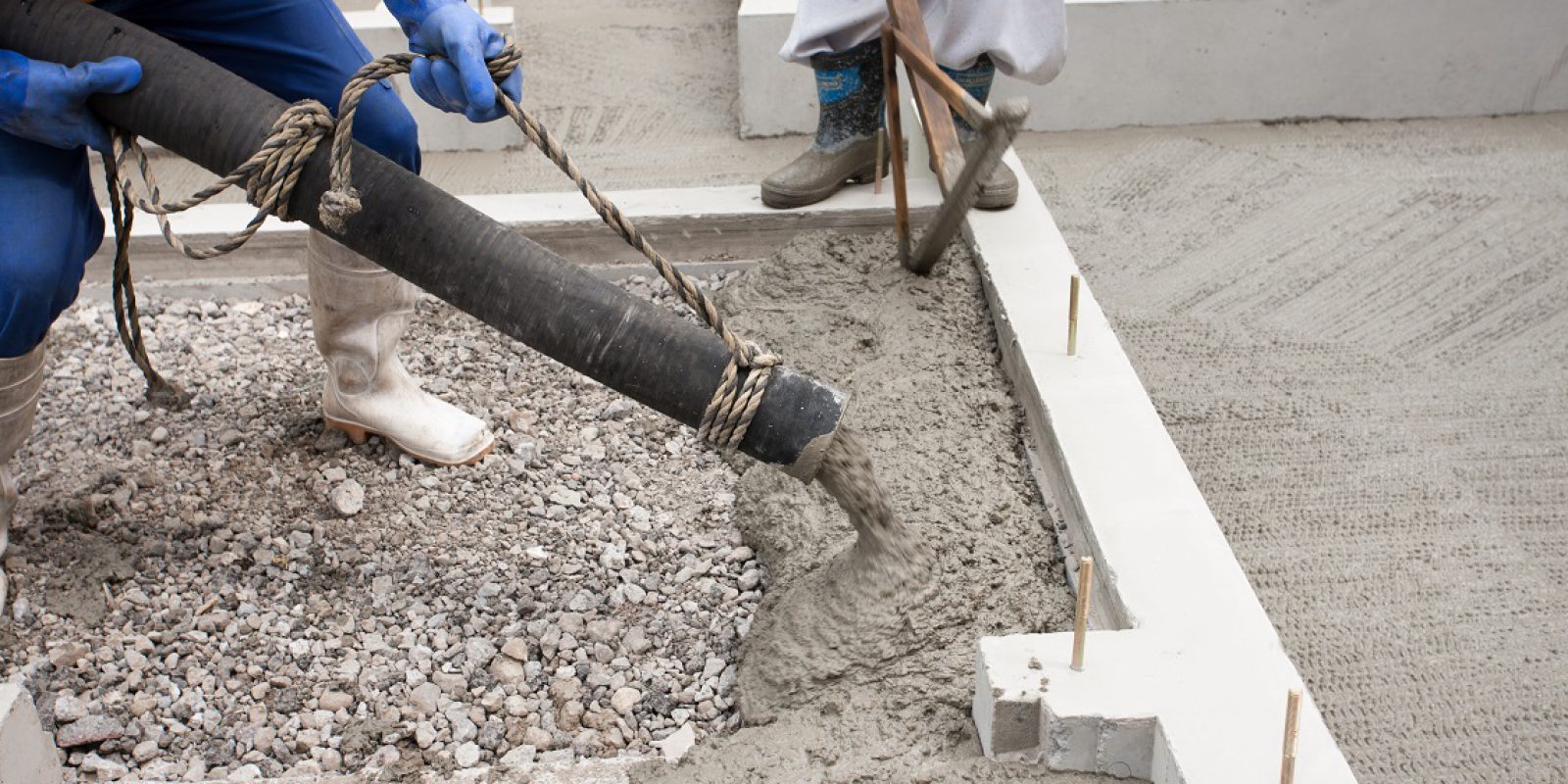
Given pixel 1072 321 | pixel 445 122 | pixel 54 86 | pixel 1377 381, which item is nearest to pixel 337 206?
pixel 54 86

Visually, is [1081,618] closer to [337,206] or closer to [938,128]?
[337,206]

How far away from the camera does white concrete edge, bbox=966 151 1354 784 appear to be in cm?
185

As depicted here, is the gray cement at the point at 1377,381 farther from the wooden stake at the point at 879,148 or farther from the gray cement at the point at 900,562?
the wooden stake at the point at 879,148

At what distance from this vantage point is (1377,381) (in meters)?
3.28

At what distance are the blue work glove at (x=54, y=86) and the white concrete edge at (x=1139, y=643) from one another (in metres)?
1.58

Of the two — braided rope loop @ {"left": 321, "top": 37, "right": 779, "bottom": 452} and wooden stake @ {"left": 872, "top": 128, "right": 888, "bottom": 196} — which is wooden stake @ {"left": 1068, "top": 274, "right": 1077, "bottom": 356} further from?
wooden stake @ {"left": 872, "top": 128, "right": 888, "bottom": 196}

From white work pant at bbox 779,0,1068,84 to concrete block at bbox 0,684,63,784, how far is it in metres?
2.45

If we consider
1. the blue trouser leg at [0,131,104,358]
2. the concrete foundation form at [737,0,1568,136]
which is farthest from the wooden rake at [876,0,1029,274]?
the blue trouser leg at [0,131,104,358]

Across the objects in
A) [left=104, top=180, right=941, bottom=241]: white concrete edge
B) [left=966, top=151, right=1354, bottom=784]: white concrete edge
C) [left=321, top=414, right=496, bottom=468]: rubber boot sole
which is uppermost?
[left=104, top=180, right=941, bottom=241]: white concrete edge

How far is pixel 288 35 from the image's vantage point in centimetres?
253

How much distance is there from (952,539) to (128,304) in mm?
1636

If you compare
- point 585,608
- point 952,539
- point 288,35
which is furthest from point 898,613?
point 288,35

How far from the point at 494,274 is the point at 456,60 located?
34cm

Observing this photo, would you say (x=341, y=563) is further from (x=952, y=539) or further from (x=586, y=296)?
(x=952, y=539)
